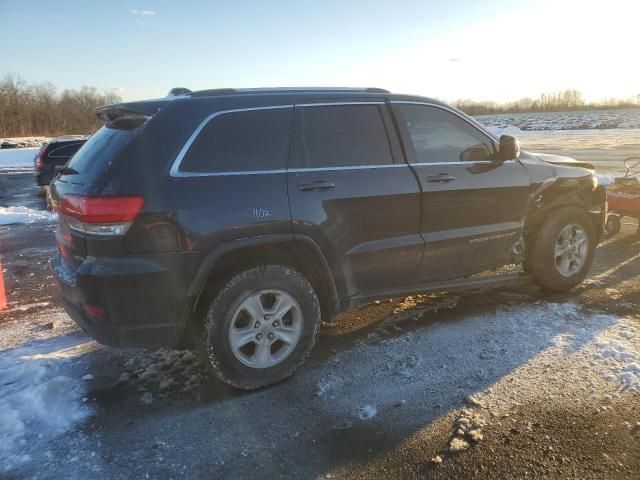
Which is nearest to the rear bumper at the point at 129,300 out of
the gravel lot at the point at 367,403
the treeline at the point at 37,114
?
the gravel lot at the point at 367,403

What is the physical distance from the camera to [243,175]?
3248 millimetres

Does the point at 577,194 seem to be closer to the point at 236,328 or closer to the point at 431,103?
the point at 431,103

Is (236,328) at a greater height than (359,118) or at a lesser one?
lesser

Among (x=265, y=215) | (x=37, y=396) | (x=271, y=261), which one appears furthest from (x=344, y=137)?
(x=37, y=396)

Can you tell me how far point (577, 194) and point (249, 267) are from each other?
143 inches

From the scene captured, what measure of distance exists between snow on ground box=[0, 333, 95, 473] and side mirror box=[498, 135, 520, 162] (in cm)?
382

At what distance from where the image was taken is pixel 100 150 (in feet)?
10.7

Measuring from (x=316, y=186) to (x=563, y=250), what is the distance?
9.64 feet

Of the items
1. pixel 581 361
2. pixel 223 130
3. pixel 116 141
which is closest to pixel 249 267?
pixel 223 130

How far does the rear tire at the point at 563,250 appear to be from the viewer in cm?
482

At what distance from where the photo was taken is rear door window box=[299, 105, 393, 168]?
3.58m

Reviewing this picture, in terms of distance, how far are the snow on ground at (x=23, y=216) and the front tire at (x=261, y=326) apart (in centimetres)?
820

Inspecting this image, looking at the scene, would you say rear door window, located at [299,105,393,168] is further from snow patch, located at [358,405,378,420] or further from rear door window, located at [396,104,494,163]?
snow patch, located at [358,405,378,420]

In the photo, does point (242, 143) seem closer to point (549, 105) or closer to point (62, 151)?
point (62, 151)
